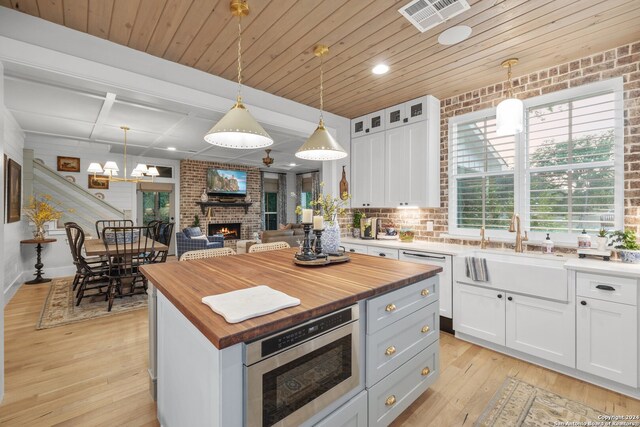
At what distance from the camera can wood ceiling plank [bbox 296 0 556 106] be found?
78.0 inches

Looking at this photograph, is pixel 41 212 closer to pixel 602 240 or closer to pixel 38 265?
pixel 38 265

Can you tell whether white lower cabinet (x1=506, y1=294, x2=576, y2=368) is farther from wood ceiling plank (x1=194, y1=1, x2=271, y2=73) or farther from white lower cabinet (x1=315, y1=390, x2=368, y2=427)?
wood ceiling plank (x1=194, y1=1, x2=271, y2=73)

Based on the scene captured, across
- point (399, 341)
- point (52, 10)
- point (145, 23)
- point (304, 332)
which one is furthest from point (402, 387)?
point (52, 10)

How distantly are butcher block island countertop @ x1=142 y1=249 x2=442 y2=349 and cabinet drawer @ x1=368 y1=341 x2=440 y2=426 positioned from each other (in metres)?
0.52

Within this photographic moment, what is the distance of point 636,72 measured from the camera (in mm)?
2393

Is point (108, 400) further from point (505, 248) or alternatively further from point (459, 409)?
point (505, 248)

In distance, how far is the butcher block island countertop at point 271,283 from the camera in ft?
3.35

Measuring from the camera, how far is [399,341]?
1653 millimetres

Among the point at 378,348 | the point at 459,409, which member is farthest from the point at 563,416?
the point at 378,348

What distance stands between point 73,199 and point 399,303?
23.2 ft

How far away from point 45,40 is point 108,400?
Answer: 2.62 m

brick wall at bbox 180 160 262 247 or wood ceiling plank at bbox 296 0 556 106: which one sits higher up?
wood ceiling plank at bbox 296 0 556 106

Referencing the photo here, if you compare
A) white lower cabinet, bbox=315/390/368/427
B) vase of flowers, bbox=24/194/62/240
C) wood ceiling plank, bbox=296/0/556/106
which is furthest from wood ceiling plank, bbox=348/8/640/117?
vase of flowers, bbox=24/194/62/240

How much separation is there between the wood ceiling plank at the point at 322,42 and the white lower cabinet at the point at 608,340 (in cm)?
258
